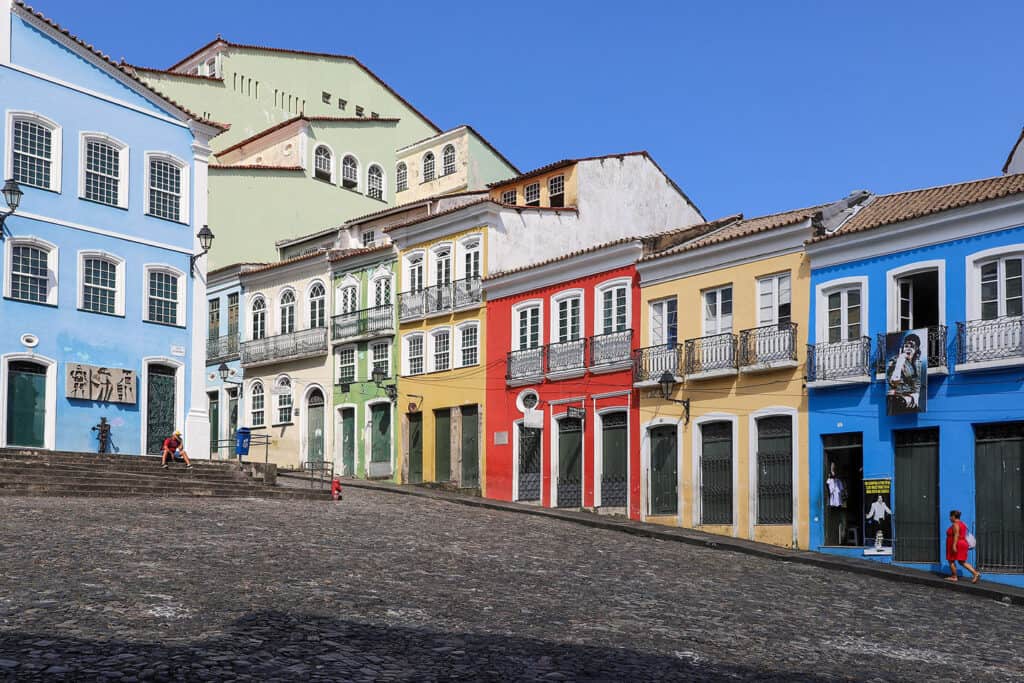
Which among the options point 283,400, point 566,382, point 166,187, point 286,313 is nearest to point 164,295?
point 166,187

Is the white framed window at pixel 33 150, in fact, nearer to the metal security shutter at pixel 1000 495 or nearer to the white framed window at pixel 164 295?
the white framed window at pixel 164 295

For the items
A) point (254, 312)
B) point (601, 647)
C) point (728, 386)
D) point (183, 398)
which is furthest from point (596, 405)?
point (601, 647)

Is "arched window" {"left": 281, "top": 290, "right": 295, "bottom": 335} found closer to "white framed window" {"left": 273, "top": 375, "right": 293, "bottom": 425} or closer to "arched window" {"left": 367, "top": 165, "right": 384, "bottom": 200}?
"white framed window" {"left": 273, "top": 375, "right": 293, "bottom": 425}

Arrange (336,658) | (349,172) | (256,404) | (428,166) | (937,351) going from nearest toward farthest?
1. (336,658)
2. (937,351)
3. (256,404)
4. (349,172)
5. (428,166)

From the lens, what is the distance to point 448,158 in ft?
160

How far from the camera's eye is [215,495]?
82.5 feet

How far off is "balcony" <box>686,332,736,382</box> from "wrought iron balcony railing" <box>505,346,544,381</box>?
538 centimetres

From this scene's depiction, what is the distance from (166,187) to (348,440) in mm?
11109

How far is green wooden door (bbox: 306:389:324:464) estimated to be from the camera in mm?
40469

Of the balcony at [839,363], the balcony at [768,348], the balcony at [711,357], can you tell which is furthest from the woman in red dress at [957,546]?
the balcony at [711,357]

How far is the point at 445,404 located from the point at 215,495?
1210 cm

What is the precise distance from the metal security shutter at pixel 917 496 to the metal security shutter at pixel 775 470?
2.63m

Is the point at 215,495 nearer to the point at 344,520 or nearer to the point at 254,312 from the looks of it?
the point at 344,520

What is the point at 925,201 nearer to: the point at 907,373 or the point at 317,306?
the point at 907,373
